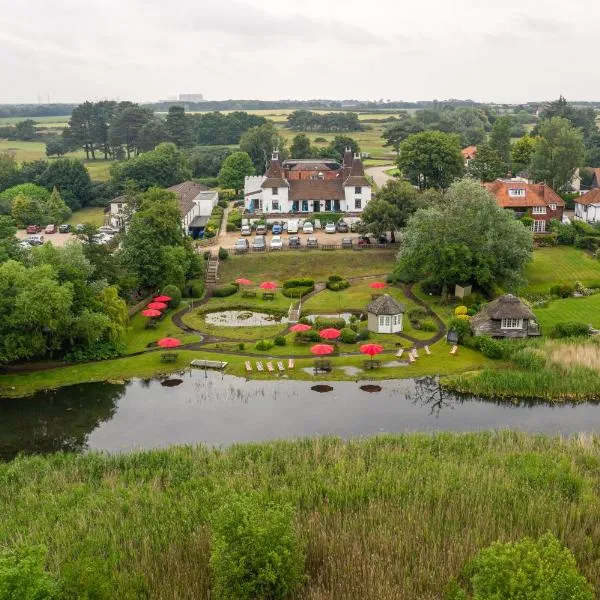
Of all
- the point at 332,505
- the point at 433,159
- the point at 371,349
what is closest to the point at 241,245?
the point at 371,349

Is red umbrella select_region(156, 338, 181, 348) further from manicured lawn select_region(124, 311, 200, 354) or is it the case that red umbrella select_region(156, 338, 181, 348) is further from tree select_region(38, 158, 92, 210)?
tree select_region(38, 158, 92, 210)

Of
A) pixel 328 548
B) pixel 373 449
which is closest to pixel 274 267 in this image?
pixel 373 449

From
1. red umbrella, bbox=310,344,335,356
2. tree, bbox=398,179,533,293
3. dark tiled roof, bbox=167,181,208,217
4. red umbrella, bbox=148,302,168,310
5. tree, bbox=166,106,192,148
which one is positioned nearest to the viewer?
red umbrella, bbox=310,344,335,356

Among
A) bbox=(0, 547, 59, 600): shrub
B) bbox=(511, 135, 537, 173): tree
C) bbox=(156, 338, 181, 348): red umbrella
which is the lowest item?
bbox=(156, 338, 181, 348): red umbrella

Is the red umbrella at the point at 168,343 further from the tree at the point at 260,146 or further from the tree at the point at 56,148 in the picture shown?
the tree at the point at 56,148

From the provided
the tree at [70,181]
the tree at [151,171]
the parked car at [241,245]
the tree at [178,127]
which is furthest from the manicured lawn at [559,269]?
the tree at [178,127]

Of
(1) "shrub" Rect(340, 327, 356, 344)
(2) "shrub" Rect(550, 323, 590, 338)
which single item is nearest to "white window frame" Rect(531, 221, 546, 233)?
(2) "shrub" Rect(550, 323, 590, 338)
